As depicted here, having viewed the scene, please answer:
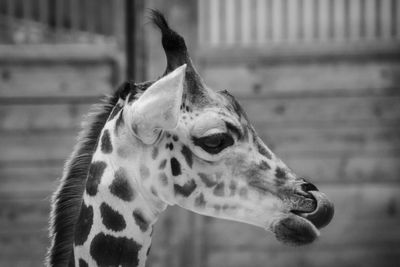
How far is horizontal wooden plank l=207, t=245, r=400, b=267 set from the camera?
13.5 feet

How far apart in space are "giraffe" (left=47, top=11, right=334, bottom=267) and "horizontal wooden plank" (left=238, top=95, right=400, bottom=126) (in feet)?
8.11

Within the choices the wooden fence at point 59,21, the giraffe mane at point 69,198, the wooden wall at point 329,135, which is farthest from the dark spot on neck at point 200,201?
the wooden fence at point 59,21

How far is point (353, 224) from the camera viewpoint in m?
4.12

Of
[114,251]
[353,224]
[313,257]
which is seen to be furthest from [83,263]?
[353,224]

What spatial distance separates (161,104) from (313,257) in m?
2.93

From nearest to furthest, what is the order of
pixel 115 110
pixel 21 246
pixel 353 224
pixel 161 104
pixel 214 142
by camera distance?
pixel 161 104 < pixel 214 142 < pixel 115 110 < pixel 21 246 < pixel 353 224

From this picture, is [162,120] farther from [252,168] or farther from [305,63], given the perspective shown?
[305,63]

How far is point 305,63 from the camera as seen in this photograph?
13.5ft

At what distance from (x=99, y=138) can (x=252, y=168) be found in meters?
0.46

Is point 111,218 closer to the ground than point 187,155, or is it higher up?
closer to the ground

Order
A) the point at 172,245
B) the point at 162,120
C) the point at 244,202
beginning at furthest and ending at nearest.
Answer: the point at 172,245 → the point at 244,202 → the point at 162,120

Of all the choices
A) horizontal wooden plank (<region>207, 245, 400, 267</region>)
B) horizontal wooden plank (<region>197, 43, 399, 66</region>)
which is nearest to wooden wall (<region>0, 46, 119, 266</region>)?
horizontal wooden plank (<region>197, 43, 399, 66</region>)

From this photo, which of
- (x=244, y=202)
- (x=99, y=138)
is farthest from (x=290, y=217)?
(x=99, y=138)

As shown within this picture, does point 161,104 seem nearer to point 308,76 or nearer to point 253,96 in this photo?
point 253,96
